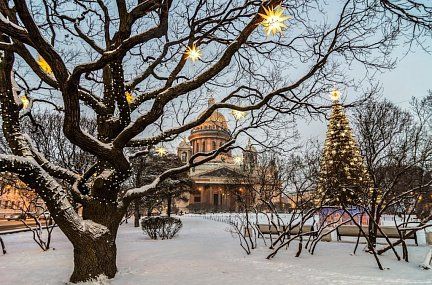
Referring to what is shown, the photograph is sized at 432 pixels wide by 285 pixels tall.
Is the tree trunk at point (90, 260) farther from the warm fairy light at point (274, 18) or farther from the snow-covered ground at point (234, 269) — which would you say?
the warm fairy light at point (274, 18)

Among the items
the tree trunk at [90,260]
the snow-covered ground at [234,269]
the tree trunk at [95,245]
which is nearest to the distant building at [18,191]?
the snow-covered ground at [234,269]

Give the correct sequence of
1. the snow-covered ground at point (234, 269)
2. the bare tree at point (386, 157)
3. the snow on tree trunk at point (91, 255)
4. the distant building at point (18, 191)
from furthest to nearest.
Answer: the distant building at point (18, 191), the bare tree at point (386, 157), the snow-covered ground at point (234, 269), the snow on tree trunk at point (91, 255)

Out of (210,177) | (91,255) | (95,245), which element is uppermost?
(210,177)

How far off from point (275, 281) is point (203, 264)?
2416 mm

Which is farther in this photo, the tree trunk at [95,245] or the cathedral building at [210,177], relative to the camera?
the cathedral building at [210,177]

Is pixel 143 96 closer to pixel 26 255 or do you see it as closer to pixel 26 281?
pixel 26 281

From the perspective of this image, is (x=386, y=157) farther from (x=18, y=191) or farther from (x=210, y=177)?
(x=210, y=177)

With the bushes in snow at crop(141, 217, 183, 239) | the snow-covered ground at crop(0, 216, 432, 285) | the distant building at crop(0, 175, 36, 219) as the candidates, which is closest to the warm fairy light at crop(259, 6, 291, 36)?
the snow-covered ground at crop(0, 216, 432, 285)

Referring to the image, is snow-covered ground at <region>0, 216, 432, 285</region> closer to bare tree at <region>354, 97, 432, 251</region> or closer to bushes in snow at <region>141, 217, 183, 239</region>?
bare tree at <region>354, 97, 432, 251</region>

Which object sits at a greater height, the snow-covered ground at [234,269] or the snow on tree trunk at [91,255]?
the snow on tree trunk at [91,255]

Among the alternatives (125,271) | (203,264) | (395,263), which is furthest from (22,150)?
(395,263)

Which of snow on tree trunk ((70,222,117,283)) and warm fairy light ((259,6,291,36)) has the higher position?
warm fairy light ((259,6,291,36))

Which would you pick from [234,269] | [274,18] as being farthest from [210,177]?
[274,18]

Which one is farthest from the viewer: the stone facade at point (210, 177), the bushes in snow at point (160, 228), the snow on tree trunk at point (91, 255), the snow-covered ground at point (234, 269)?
the stone facade at point (210, 177)
